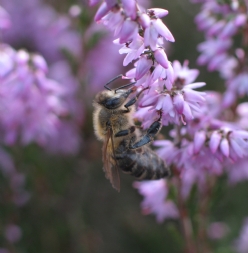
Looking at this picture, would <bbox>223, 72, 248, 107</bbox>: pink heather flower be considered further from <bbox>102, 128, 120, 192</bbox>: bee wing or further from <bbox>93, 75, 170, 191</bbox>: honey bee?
<bbox>102, 128, 120, 192</bbox>: bee wing

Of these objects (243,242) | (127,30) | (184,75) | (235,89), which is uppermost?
(127,30)

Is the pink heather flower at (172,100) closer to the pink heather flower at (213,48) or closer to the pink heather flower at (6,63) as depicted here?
the pink heather flower at (213,48)

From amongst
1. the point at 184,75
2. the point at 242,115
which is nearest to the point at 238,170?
the point at 242,115

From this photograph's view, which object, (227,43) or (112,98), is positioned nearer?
(112,98)

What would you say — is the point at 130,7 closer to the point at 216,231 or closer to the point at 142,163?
the point at 142,163

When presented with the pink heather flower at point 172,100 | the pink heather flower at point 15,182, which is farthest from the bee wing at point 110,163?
the pink heather flower at point 15,182

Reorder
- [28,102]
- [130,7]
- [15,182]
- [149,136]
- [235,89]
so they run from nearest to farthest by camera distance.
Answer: [130,7]
[149,136]
[235,89]
[28,102]
[15,182]

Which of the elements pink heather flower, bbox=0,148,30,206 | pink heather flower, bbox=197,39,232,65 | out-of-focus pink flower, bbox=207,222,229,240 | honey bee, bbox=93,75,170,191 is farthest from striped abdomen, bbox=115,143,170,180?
out-of-focus pink flower, bbox=207,222,229,240
